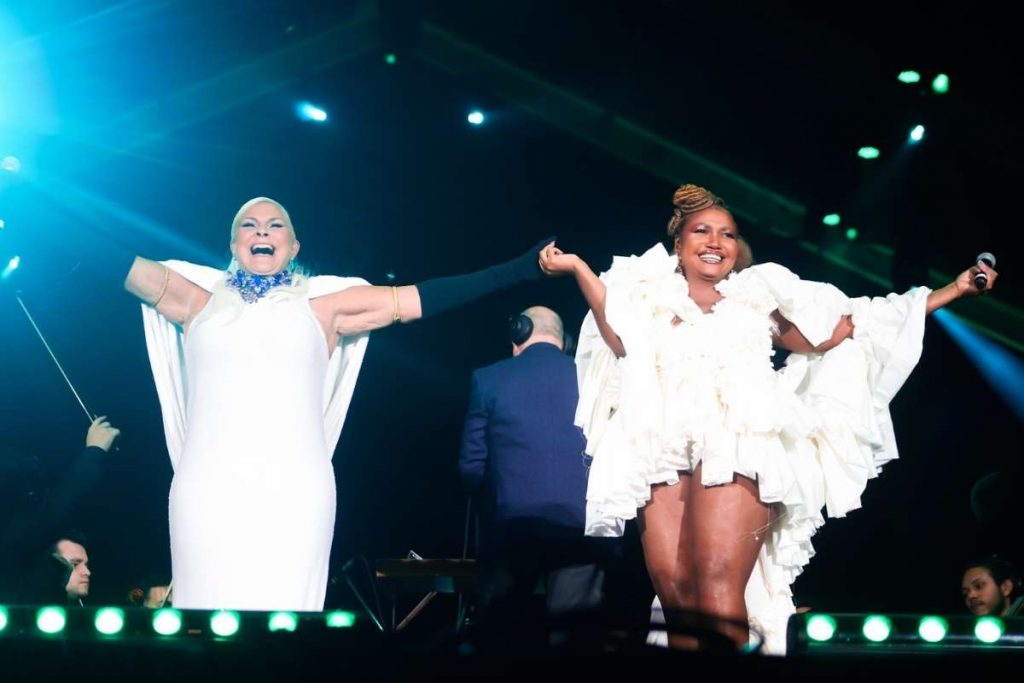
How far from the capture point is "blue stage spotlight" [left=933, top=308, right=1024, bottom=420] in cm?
666

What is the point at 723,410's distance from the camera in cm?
375

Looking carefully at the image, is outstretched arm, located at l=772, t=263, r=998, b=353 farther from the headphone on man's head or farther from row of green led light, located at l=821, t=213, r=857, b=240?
row of green led light, located at l=821, t=213, r=857, b=240

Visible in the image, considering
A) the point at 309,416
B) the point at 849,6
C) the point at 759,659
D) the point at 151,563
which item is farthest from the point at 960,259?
the point at 759,659

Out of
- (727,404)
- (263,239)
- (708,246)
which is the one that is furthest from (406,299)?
(727,404)

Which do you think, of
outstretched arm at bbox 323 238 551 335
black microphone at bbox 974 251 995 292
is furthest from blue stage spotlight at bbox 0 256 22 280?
black microphone at bbox 974 251 995 292

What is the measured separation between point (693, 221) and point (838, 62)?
100 inches

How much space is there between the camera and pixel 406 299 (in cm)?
435

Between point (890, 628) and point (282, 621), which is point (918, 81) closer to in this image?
point (890, 628)

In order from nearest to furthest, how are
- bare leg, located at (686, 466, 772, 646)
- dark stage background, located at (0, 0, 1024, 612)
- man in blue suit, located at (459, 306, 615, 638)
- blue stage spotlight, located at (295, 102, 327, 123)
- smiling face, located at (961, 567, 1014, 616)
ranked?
bare leg, located at (686, 466, 772, 646), man in blue suit, located at (459, 306, 615, 638), smiling face, located at (961, 567, 1014, 616), dark stage background, located at (0, 0, 1024, 612), blue stage spotlight, located at (295, 102, 327, 123)

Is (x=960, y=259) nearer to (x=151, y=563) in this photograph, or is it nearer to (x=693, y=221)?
(x=693, y=221)

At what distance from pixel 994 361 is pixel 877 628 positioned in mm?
4821

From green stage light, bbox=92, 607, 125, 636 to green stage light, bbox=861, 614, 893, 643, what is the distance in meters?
1.27

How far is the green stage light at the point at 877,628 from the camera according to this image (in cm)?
223

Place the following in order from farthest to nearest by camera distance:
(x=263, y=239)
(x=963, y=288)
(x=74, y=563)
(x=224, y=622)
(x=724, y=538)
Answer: (x=74, y=563) → (x=263, y=239) → (x=963, y=288) → (x=724, y=538) → (x=224, y=622)
